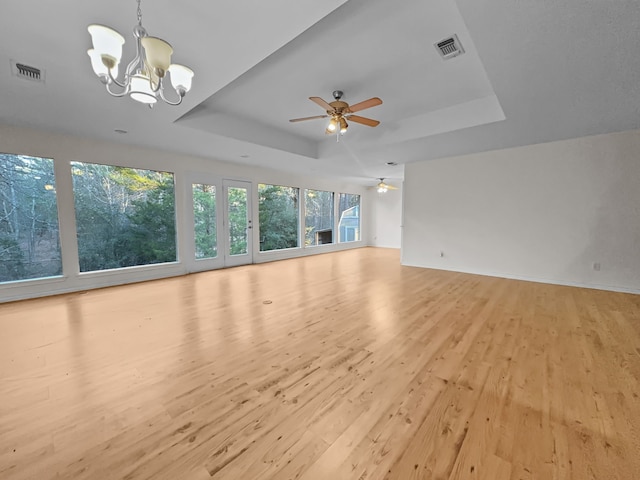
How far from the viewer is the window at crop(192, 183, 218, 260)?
569cm

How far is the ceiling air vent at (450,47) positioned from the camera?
2354 mm

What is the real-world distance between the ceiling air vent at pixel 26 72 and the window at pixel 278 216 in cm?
448

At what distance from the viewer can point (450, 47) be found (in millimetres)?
2438

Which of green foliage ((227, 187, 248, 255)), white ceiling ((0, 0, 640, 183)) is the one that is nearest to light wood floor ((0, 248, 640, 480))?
white ceiling ((0, 0, 640, 183))

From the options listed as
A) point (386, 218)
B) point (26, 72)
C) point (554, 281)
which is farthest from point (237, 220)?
point (554, 281)

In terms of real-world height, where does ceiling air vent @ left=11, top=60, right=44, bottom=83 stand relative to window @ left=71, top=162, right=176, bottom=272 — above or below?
above

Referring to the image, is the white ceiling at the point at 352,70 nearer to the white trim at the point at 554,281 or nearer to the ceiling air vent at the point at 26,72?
the ceiling air vent at the point at 26,72

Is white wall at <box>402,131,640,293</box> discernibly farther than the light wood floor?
Yes

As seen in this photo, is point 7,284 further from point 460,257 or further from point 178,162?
point 460,257

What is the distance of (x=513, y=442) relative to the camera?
136cm

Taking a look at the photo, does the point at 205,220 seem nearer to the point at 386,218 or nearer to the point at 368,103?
the point at 368,103

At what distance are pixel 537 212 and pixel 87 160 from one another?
26.4 ft

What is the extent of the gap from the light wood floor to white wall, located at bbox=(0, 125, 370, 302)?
739 millimetres

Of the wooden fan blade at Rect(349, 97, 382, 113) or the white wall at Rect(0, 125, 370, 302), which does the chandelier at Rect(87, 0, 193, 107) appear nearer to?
the wooden fan blade at Rect(349, 97, 382, 113)
